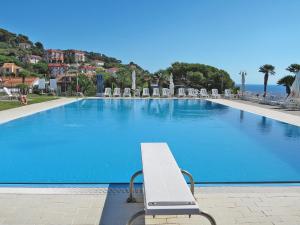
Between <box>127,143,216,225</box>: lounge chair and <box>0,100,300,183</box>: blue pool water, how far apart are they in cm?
182

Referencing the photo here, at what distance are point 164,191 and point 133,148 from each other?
5.07 metres

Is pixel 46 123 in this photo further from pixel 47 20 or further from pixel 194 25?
pixel 47 20

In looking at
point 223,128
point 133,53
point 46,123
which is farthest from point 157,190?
point 133,53

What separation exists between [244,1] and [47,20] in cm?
1989

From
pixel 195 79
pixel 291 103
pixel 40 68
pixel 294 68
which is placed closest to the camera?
pixel 291 103

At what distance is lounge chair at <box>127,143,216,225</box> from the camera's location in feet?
8.55

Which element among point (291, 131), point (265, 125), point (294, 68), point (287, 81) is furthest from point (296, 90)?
point (287, 81)

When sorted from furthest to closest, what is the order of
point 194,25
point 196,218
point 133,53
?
point 133,53, point 194,25, point 196,218

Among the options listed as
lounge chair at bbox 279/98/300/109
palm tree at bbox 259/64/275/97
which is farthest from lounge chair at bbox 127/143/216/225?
palm tree at bbox 259/64/275/97

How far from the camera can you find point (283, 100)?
717 inches

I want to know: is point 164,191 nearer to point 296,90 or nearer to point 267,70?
point 296,90

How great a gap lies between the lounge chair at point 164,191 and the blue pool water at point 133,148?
182 centimetres

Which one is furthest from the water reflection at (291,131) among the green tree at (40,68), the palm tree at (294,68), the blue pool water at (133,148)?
the green tree at (40,68)

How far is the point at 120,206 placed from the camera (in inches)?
152
